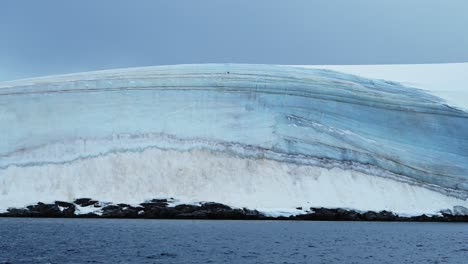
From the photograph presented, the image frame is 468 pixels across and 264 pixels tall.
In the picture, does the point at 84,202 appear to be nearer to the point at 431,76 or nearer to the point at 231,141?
the point at 231,141

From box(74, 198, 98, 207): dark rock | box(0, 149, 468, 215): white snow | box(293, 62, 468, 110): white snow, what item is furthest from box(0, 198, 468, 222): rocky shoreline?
box(293, 62, 468, 110): white snow

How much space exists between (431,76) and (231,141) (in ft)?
55.3

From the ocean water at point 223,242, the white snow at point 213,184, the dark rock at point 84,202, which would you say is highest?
the white snow at point 213,184

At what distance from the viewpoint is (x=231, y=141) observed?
4438 centimetres

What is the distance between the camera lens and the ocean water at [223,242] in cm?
2655

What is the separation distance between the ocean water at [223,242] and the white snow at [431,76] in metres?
11.9

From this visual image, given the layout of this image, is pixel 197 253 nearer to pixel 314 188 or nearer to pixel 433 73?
pixel 314 188

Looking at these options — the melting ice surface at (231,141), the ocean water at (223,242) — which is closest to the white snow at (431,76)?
the melting ice surface at (231,141)

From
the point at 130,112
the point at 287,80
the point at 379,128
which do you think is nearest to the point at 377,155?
the point at 379,128

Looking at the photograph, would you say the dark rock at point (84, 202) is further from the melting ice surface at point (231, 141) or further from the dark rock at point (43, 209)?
the dark rock at point (43, 209)

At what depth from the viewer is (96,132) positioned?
1752 inches

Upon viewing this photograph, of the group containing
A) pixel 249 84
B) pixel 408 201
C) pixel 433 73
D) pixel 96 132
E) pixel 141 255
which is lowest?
pixel 141 255

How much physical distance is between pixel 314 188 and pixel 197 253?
16.1 meters

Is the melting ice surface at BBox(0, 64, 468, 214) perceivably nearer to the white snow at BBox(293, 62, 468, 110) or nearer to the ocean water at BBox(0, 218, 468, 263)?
the ocean water at BBox(0, 218, 468, 263)
